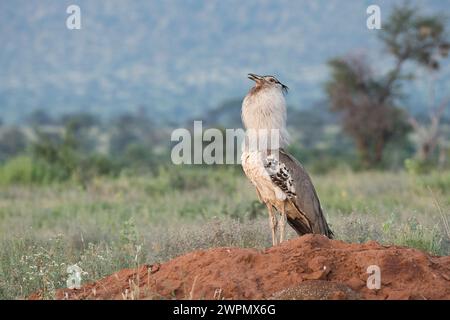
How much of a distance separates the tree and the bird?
62.2 feet

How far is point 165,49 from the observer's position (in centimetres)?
8694

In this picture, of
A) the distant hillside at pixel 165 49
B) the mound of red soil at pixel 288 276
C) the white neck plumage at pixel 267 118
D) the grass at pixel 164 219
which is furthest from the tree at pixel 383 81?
the distant hillside at pixel 165 49

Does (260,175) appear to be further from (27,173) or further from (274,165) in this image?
(27,173)

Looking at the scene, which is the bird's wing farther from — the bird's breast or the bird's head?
the bird's head

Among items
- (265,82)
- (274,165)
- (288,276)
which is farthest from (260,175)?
(288,276)

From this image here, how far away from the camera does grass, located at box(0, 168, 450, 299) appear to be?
884cm

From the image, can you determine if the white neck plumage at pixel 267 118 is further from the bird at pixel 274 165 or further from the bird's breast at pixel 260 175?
the bird's breast at pixel 260 175

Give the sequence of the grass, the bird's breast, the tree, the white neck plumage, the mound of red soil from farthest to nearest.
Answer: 1. the tree
2. the grass
3. the white neck plumage
4. the bird's breast
5. the mound of red soil

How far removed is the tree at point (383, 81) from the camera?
27.5 metres

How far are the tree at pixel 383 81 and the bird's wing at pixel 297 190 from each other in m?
19.0

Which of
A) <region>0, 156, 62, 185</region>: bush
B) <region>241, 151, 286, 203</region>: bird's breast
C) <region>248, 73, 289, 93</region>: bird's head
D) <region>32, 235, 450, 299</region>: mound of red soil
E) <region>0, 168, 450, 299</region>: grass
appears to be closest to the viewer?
<region>32, 235, 450, 299</region>: mound of red soil

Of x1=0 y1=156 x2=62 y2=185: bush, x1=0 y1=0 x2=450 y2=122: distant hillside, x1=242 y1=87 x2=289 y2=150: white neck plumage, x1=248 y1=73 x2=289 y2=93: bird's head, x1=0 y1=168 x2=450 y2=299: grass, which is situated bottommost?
x1=0 y1=168 x2=450 y2=299: grass

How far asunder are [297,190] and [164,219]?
4.87 meters

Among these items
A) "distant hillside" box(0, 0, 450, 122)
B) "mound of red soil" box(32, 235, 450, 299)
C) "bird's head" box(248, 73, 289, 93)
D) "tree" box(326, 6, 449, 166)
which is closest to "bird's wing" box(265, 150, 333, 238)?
"bird's head" box(248, 73, 289, 93)
